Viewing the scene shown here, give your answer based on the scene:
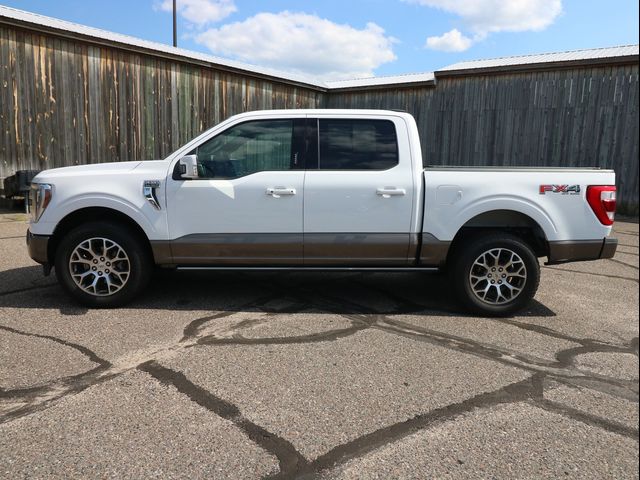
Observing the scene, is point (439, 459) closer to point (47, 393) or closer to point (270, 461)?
point (270, 461)

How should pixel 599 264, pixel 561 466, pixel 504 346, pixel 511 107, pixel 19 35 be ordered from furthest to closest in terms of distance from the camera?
pixel 511 107 → pixel 19 35 → pixel 599 264 → pixel 504 346 → pixel 561 466

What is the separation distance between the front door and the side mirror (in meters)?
0.11

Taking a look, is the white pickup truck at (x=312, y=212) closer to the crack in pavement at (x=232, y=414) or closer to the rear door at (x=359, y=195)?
the rear door at (x=359, y=195)

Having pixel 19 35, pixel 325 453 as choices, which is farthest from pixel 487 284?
pixel 19 35

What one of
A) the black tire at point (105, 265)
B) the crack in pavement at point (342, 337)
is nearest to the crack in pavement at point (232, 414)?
the crack in pavement at point (342, 337)

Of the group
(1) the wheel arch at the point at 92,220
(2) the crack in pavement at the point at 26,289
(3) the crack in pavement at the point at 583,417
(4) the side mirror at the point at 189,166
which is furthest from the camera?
(2) the crack in pavement at the point at 26,289

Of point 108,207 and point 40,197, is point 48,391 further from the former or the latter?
point 40,197

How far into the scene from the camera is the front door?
4.84 meters

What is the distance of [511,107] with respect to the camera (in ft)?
47.1

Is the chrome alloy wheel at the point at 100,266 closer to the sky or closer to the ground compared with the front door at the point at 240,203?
closer to the ground

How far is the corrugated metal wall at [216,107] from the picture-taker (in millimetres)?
10992

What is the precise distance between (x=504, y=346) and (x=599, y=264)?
4.64m

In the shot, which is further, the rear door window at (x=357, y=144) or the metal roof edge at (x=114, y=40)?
the metal roof edge at (x=114, y=40)

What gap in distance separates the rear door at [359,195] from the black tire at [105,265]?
1.69m
